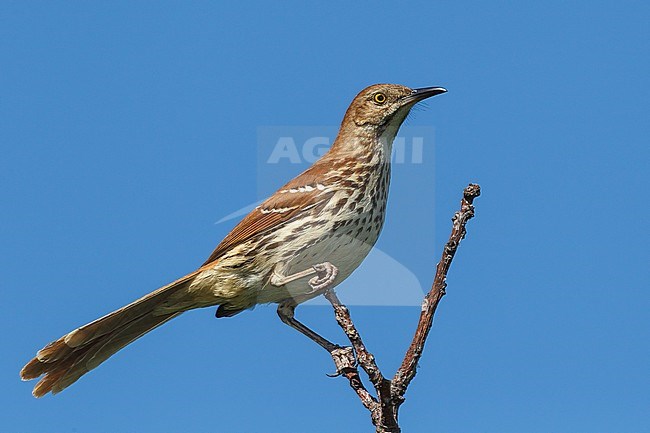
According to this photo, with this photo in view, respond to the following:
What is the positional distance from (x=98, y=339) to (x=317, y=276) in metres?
1.51

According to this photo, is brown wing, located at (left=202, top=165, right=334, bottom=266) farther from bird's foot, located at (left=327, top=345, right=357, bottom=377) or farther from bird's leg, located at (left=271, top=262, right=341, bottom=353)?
bird's foot, located at (left=327, top=345, right=357, bottom=377)

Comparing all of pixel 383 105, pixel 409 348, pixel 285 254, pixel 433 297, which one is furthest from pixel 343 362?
pixel 383 105

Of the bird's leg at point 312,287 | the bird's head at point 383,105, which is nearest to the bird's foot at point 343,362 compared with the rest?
the bird's leg at point 312,287

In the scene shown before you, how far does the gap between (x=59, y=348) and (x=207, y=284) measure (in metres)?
1.00

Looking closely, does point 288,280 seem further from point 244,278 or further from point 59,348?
point 59,348

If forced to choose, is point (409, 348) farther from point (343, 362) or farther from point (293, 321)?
point (293, 321)

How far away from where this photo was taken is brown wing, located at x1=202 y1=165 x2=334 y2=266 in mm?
5852

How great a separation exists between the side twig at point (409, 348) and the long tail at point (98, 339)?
1835mm

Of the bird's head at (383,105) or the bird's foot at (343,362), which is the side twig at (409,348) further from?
the bird's head at (383,105)

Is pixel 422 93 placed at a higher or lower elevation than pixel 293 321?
higher

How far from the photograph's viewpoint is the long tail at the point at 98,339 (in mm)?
5664

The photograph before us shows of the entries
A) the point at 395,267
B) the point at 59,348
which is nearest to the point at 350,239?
the point at 395,267

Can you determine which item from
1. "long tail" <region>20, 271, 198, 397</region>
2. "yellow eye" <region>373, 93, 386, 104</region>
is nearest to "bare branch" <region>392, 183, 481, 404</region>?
"long tail" <region>20, 271, 198, 397</region>

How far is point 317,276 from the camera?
18.0ft
